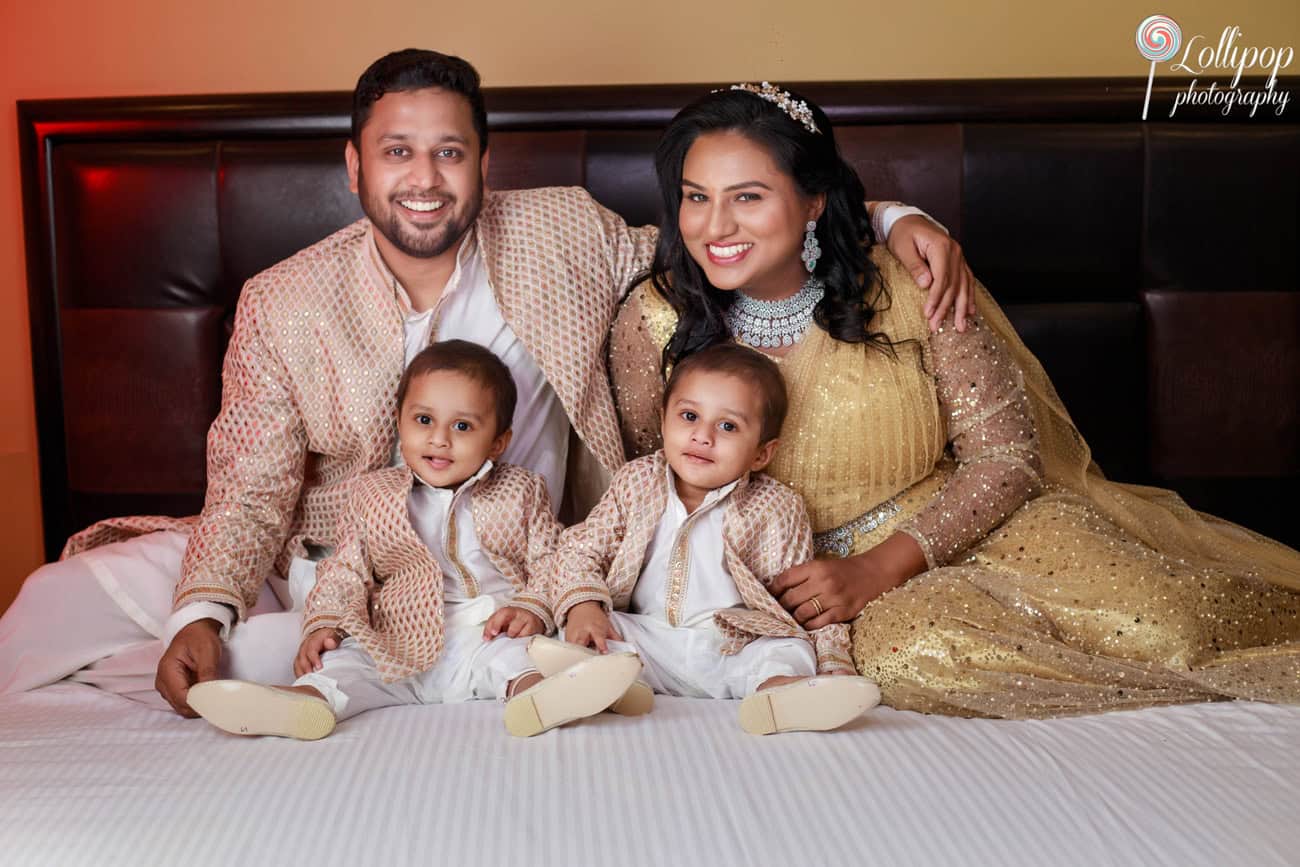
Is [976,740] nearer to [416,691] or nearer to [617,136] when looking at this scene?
[416,691]

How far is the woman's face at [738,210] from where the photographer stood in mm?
2135

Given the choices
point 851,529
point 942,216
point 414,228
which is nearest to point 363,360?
point 414,228

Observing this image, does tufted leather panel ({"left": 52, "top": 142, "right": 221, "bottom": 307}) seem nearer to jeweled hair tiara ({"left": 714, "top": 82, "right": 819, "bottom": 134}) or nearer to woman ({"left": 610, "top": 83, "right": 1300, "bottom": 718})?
woman ({"left": 610, "top": 83, "right": 1300, "bottom": 718})

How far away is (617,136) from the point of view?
273cm

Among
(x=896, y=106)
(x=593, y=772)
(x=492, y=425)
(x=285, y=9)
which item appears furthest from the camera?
(x=285, y=9)

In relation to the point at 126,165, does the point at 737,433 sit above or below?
below

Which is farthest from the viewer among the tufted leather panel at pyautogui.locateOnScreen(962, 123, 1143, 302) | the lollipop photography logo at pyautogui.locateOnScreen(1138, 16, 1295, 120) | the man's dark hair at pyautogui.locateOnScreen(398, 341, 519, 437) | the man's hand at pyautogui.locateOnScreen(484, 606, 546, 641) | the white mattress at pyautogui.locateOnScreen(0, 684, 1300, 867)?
the lollipop photography logo at pyautogui.locateOnScreen(1138, 16, 1295, 120)

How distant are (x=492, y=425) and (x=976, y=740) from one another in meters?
0.90

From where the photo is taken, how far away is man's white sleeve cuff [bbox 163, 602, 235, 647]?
6.53 ft

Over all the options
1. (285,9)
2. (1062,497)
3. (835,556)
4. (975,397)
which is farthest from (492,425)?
(285,9)

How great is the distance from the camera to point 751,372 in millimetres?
2064

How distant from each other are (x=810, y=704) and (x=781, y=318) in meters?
0.80

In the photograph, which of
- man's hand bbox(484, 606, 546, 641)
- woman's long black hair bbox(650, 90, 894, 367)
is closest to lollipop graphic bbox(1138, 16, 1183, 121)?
woman's long black hair bbox(650, 90, 894, 367)

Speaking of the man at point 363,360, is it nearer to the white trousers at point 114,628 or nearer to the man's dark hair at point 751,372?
the white trousers at point 114,628
